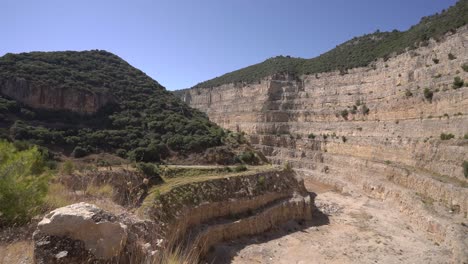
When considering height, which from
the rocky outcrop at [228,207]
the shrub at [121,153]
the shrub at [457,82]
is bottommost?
the rocky outcrop at [228,207]

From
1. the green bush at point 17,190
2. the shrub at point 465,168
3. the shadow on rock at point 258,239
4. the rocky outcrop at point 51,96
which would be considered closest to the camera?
the green bush at point 17,190

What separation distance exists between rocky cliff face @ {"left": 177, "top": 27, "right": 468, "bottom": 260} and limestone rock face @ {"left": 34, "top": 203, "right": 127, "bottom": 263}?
2069 centimetres

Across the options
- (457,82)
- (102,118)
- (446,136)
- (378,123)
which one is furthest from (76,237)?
(378,123)

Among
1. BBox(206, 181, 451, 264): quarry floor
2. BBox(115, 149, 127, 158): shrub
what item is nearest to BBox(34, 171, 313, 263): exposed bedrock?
BBox(206, 181, 451, 264): quarry floor

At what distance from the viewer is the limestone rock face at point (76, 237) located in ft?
15.8

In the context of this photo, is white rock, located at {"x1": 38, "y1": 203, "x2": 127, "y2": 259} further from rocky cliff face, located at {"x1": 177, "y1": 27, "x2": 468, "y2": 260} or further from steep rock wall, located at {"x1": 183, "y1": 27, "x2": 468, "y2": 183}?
steep rock wall, located at {"x1": 183, "y1": 27, "x2": 468, "y2": 183}

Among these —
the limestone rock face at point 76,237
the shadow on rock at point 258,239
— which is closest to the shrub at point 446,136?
the shadow on rock at point 258,239

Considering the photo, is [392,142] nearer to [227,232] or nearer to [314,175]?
[314,175]

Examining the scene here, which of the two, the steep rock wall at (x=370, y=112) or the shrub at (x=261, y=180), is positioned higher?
the steep rock wall at (x=370, y=112)

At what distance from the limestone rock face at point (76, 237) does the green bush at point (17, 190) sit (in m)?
2.05

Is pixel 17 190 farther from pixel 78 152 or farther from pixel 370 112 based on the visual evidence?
pixel 370 112

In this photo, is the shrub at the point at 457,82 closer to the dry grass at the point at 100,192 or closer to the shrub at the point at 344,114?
the shrub at the point at 344,114

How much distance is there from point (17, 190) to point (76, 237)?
8.28ft

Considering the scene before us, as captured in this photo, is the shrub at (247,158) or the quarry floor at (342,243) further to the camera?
the shrub at (247,158)
